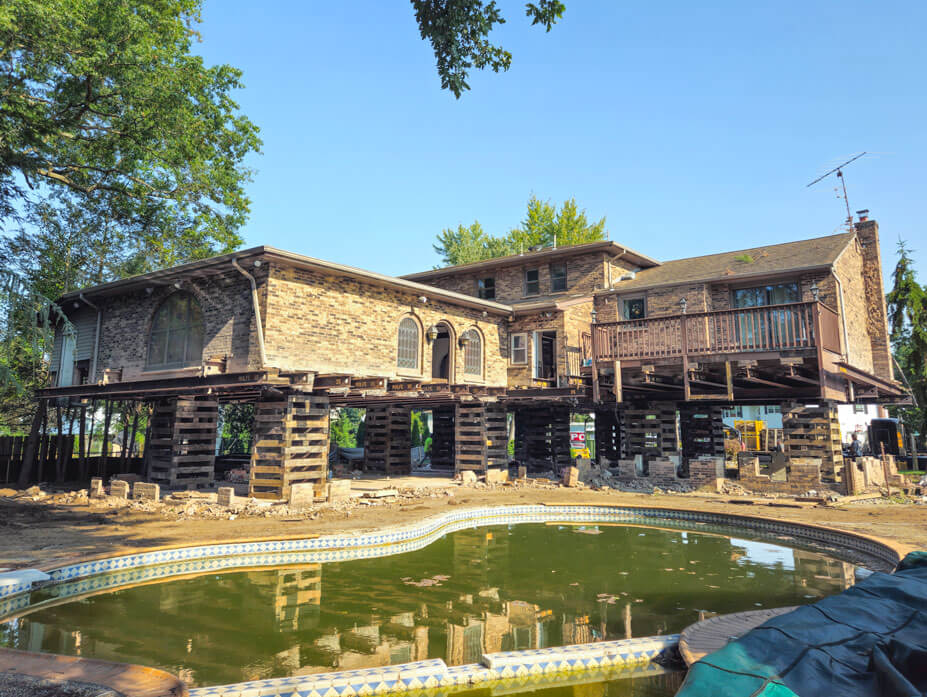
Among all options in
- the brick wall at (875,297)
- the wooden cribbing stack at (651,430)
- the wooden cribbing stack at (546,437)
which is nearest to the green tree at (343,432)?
the wooden cribbing stack at (546,437)

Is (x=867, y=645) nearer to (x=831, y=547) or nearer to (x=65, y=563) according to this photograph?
(x=831, y=547)

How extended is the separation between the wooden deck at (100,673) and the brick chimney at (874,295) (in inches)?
1087

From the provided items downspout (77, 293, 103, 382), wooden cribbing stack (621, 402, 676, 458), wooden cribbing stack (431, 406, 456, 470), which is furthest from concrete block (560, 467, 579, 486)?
downspout (77, 293, 103, 382)

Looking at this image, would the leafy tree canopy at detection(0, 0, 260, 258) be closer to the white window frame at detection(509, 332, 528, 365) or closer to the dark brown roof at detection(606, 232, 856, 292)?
the white window frame at detection(509, 332, 528, 365)

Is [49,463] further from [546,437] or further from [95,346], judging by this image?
[546,437]

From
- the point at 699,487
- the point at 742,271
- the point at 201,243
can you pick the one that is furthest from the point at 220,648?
the point at 201,243

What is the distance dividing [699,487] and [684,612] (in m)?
11.9

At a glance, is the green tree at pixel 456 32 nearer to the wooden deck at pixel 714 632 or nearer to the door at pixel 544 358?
the wooden deck at pixel 714 632

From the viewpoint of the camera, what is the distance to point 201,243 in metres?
26.2

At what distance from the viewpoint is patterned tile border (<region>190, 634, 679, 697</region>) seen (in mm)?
4727

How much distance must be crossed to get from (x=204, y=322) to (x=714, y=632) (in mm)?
16015

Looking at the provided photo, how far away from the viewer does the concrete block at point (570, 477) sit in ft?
64.6

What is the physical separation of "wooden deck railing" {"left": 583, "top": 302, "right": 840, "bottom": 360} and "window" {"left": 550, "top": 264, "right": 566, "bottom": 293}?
260 inches

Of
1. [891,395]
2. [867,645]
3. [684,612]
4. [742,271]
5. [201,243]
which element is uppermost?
[201,243]
